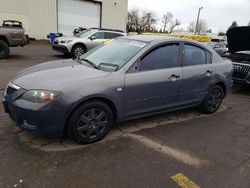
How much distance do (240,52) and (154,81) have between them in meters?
5.28

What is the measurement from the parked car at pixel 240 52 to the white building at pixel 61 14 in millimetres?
17733

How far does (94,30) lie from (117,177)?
1048cm

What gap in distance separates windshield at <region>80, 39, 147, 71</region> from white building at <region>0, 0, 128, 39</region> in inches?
739

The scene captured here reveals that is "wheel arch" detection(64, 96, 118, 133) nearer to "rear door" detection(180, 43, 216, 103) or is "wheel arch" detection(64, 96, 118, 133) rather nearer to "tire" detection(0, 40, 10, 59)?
"rear door" detection(180, 43, 216, 103)

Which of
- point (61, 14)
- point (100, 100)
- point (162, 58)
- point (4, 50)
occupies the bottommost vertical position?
point (100, 100)

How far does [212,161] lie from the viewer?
3176 millimetres

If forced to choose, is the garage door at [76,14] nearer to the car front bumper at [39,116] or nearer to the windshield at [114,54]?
the windshield at [114,54]

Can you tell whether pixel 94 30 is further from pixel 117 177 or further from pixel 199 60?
pixel 117 177

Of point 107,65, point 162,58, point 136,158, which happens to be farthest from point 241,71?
point 136,158

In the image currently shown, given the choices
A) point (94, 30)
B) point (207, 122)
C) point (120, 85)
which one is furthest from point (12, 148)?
point (94, 30)

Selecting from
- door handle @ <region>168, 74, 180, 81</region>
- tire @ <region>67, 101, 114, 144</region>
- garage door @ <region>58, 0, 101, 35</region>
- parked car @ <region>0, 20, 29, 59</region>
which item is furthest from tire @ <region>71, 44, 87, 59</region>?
garage door @ <region>58, 0, 101, 35</region>

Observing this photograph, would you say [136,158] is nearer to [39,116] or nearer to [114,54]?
[39,116]

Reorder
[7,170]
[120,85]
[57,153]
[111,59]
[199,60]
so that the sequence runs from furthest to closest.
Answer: [199,60] < [111,59] < [120,85] < [57,153] < [7,170]

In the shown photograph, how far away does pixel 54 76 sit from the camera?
3264 mm
